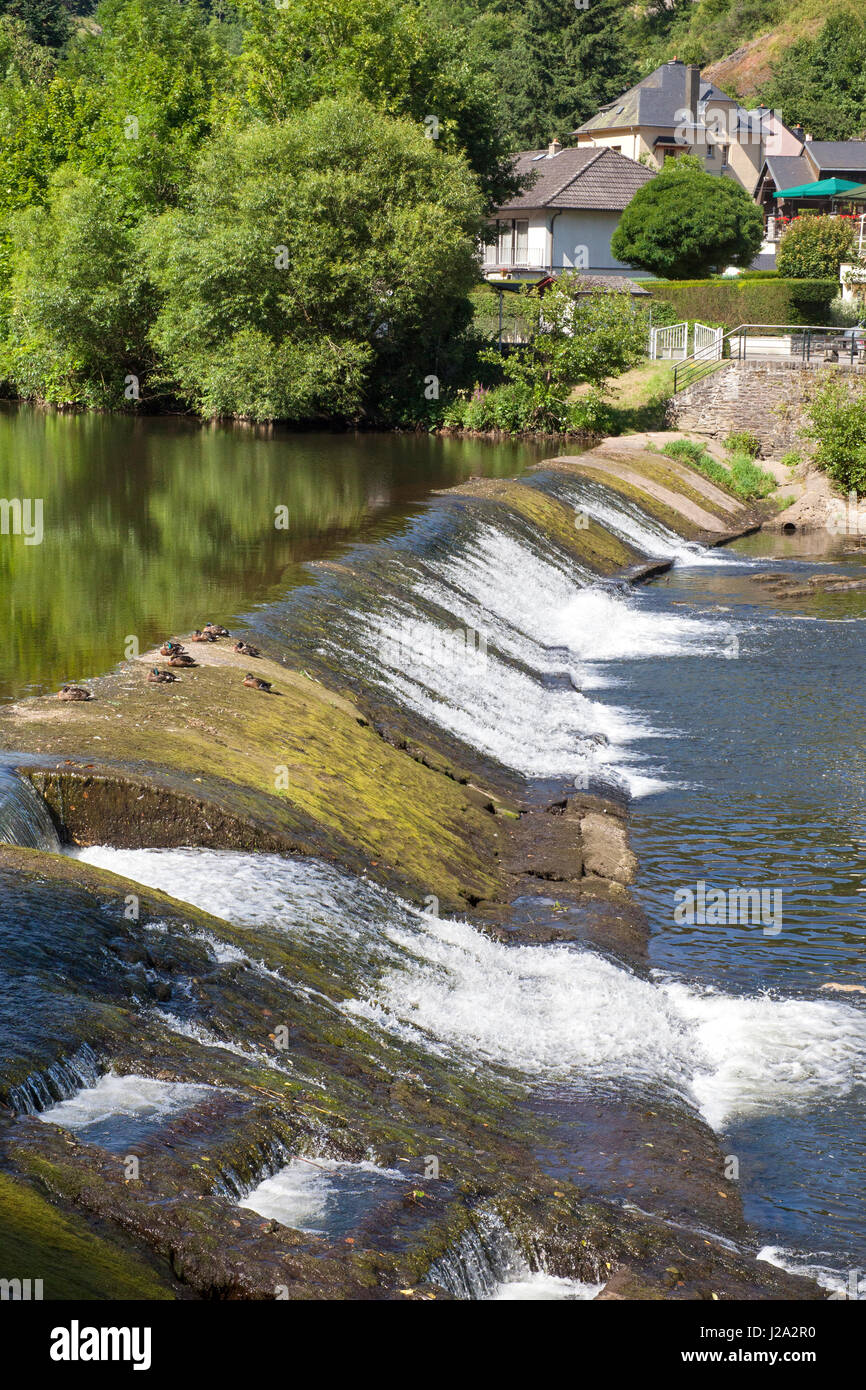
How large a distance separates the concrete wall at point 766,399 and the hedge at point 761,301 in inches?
347

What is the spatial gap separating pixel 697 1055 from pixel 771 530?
85.0ft

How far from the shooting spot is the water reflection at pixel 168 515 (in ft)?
56.9

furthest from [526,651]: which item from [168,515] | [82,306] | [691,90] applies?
[691,90]

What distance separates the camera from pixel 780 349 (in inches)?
1587

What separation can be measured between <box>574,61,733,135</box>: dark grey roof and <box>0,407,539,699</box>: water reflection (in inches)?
1926

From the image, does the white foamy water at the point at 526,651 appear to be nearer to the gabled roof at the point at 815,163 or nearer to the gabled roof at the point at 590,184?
the gabled roof at the point at 590,184

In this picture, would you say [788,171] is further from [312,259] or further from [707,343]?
[312,259]

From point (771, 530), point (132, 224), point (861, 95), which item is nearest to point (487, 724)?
point (771, 530)

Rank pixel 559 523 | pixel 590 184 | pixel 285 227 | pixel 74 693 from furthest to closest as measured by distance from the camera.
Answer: pixel 590 184 < pixel 285 227 < pixel 559 523 < pixel 74 693

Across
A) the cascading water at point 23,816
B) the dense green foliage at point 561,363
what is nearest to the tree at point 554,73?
the dense green foliage at point 561,363

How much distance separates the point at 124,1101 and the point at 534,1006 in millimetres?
4058

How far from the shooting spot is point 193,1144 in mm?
6520

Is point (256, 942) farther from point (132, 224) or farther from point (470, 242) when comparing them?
point (132, 224)

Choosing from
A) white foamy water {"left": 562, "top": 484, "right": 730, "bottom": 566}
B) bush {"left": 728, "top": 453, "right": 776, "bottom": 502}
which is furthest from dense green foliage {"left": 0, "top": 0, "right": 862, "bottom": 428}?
white foamy water {"left": 562, "top": 484, "right": 730, "bottom": 566}
